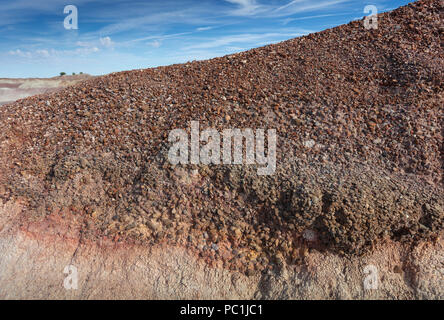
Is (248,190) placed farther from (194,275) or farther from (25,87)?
(25,87)

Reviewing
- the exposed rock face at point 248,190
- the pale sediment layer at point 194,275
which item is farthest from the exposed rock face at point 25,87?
the pale sediment layer at point 194,275

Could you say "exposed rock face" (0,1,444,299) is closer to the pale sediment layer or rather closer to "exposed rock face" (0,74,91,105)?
the pale sediment layer

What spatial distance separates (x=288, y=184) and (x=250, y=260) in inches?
50.4

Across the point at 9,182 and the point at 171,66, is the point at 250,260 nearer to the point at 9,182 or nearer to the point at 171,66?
the point at 9,182

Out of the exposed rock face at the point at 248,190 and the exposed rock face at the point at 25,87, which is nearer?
the exposed rock face at the point at 248,190

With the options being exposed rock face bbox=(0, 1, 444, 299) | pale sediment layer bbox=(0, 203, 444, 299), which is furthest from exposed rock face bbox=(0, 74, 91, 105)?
pale sediment layer bbox=(0, 203, 444, 299)

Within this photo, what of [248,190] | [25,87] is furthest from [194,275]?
[25,87]

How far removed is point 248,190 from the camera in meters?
4.51

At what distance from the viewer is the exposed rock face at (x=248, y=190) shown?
163 inches

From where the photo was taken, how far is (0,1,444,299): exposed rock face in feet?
13.6

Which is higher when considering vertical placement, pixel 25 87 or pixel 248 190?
pixel 25 87

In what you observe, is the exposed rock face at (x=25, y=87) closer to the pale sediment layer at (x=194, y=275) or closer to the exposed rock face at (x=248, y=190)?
the exposed rock face at (x=248, y=190)

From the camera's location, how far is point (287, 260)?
427 centimetres

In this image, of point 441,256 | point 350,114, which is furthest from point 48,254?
point 441,256
